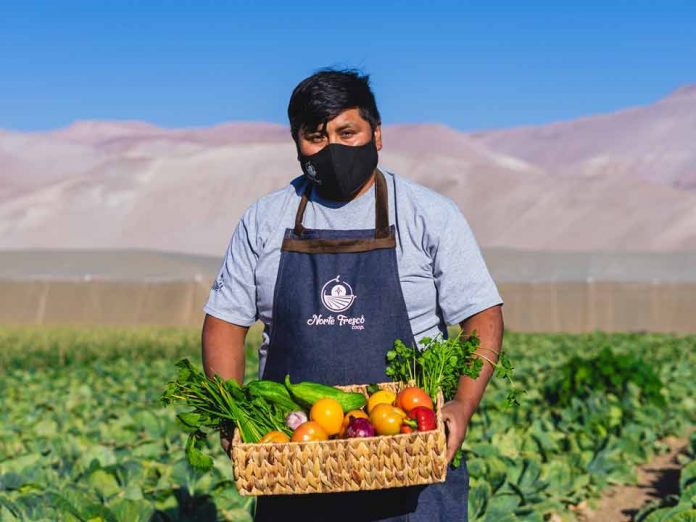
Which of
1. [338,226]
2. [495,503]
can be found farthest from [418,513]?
[495,503]

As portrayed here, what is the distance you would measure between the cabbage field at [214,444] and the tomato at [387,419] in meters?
2.19

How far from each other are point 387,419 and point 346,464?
0.16m

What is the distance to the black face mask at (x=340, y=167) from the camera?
3.08 metres

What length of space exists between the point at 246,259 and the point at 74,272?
2099 inches

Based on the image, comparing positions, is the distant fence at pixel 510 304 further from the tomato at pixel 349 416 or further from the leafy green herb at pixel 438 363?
the tomato at pixel 349 416

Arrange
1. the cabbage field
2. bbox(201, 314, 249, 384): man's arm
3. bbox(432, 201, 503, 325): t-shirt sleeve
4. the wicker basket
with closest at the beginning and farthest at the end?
the wicker basket, bbox(432, 201, 503, 325): t-shirt sleeve, bbox(201, 314, 249, 384): man's arm, the cabbage field

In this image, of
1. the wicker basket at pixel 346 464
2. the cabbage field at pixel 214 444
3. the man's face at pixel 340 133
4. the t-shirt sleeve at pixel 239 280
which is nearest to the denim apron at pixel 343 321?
the t-shirt sleeve at pixel 239 280

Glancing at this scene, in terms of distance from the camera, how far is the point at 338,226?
10.6ft

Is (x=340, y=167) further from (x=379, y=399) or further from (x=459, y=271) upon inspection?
(x=379, y=399)

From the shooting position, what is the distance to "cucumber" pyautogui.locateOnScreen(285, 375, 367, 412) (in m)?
3.02

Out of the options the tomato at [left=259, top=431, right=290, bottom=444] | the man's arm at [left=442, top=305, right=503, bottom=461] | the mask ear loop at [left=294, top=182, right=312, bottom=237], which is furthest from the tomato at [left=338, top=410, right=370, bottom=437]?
the mask ear loop at [left=294, top=182, right=312, bottom=237]

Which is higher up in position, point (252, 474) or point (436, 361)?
point (436, 361)

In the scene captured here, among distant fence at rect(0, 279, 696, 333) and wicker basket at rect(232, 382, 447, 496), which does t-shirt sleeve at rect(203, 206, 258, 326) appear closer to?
wicker basket at rect(232, 382, 447, 496)

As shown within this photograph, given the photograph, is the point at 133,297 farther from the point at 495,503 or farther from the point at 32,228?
the point at 32,228
